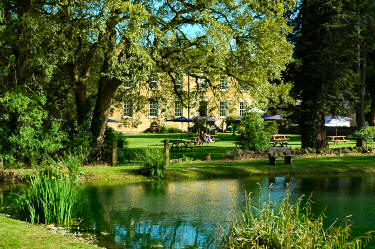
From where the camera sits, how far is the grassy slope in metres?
7.11

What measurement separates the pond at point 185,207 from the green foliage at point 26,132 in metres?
3.78

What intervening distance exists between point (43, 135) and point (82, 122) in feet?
6.83

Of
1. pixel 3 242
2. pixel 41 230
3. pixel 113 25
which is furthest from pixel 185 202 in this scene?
pixel 113 25

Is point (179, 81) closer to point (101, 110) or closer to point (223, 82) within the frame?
point (223, 82)

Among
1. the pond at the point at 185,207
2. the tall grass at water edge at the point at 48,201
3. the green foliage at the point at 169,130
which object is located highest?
the green foliage at the point at 169,130

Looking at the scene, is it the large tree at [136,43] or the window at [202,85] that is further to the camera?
the window at [202,85]

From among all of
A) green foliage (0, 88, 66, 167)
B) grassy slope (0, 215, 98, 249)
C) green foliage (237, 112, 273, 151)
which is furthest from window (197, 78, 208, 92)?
grassy slope (0, 215, 98, 249)

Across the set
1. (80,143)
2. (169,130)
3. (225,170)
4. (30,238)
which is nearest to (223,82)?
(225,170)

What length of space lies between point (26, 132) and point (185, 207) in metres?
8.31

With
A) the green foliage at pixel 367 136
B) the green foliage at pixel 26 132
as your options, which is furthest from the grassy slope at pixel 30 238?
the green foliage at pixel 367 136

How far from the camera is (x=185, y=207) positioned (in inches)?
439

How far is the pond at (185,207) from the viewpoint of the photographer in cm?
840

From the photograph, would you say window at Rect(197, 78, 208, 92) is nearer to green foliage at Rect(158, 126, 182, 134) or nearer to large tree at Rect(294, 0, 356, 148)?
large tree at Rect(294, 0, 356, 148)

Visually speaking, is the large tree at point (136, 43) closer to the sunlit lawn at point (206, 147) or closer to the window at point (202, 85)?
the window at point (202, 85)
